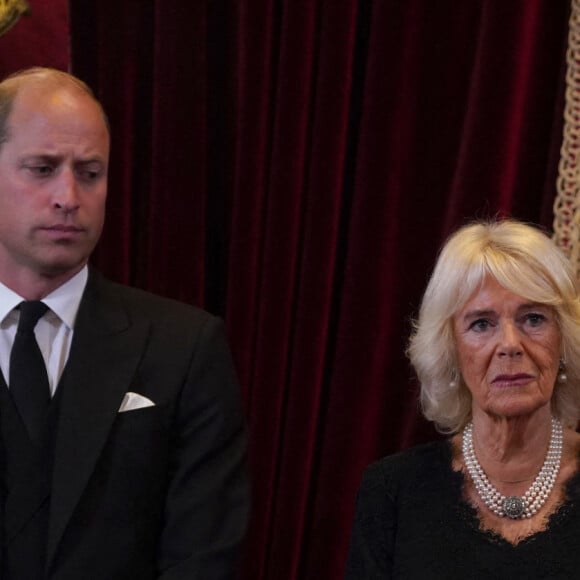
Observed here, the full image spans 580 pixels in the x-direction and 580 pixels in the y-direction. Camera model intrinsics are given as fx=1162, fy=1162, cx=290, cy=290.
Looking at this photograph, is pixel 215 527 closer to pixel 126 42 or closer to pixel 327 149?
pixel 327 149

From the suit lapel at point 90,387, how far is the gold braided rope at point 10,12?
882 millimetres

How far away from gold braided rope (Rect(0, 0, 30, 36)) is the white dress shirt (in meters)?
0.91

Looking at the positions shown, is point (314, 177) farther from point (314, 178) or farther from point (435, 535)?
point (435, 535)

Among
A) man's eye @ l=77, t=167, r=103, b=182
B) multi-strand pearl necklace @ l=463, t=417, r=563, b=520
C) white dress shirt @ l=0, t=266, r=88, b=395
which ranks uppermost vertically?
man's eye @ l=77, t=167, r=103, b=182

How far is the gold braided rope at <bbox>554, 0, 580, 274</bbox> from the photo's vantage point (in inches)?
93.8

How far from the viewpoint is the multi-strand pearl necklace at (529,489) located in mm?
1921

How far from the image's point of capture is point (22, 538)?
186 centimetres

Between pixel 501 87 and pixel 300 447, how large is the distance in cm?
92

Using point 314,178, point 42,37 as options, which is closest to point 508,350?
point 314,178

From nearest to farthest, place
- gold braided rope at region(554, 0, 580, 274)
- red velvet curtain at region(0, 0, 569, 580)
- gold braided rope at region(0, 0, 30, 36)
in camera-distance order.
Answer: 1. gold braided rope at region(554, 0, 580, 274)
2. red velvet curtain at region(0, 0, 569, 580)
3. gold braided rope at region(0, 0, 30, 36)

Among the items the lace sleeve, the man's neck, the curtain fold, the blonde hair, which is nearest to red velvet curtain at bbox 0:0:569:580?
the curtain fold

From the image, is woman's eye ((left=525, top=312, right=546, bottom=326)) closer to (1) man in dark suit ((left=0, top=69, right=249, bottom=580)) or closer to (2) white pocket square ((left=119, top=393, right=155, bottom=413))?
(1) man in dark suit ((left=0, top=69, right=249, bottom=580))

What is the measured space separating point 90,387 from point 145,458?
0.49ft

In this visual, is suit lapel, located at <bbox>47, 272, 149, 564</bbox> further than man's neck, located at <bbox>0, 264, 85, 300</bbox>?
No
